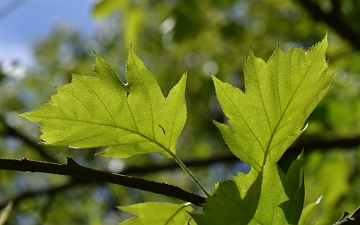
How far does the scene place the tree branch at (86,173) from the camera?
595mm

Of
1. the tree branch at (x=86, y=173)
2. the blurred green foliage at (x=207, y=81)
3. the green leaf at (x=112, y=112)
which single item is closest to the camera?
the tree branch at (x=86, y=173)

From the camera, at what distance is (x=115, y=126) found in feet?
2.42

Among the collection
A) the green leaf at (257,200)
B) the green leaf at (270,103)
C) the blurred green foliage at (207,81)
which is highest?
the green leaf at (270,103)

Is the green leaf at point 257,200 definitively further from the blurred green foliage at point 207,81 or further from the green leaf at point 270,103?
the blurred green foliage at point 207,81

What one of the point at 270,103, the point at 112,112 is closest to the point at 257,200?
the point at 270,103

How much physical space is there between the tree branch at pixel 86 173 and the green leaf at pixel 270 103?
0.46 feet

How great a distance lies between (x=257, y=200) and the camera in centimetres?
66

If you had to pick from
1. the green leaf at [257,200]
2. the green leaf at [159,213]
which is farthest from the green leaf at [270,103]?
the green leaf at [159,213]

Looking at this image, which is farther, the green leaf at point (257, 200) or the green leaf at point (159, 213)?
the green leaf at point (159, 213)

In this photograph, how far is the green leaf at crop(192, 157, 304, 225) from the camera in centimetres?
64

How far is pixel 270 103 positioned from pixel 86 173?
1.01 feet

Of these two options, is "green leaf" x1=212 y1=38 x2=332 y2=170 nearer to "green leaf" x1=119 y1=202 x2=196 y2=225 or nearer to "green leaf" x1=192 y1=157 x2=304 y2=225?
"green leaf" x1=192 y1=157 x2=304 y2=225

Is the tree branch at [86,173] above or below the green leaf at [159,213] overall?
above

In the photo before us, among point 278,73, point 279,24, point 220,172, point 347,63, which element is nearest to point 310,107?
point 278,73
